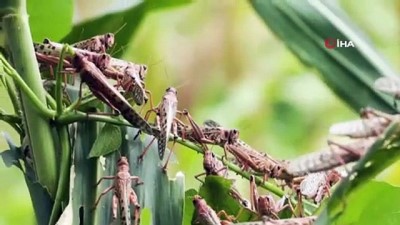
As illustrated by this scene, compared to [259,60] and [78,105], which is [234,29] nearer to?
[259,60]

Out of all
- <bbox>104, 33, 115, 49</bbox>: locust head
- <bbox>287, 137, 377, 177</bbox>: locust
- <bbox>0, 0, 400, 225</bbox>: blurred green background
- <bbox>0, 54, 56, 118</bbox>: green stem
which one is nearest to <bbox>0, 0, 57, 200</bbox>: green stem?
<bbox>0, 54, 56, 118</bbox>: green stem

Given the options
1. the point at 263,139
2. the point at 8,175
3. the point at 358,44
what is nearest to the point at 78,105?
the point at 358,44

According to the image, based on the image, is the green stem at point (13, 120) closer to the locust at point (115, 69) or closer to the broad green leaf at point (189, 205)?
the locust at point (115, 69)

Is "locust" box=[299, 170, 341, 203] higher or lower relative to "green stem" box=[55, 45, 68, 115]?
lower

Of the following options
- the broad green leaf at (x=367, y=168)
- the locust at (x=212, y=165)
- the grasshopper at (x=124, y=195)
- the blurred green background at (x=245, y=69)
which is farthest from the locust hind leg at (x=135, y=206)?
the blurred green background at (x=245, y=69)

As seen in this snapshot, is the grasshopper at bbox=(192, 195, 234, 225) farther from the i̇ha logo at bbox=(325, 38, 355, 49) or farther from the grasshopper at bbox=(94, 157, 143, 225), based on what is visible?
the i̇ha logo at bbox=(325, 38, 355, 49)
